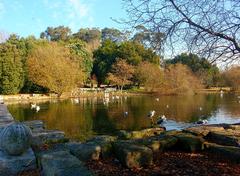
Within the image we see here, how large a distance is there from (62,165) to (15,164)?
1780 mm

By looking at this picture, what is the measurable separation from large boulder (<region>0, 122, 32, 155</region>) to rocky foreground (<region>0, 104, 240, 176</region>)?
15cm

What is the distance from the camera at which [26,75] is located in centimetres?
4831

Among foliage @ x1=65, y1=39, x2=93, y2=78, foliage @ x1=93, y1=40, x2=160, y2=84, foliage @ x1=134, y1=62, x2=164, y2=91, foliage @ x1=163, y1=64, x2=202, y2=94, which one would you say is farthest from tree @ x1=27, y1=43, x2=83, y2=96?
foliage @ x1=163, y1=64, x2=202, y2=94

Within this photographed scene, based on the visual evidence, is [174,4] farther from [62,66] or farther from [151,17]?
[62,66]

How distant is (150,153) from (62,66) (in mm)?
43742

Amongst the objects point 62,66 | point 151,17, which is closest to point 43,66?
point 62,66

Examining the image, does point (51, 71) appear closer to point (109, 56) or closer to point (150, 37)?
point (109, 56)

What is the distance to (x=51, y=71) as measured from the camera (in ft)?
155

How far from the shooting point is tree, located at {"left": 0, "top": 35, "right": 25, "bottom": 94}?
45.2 metres

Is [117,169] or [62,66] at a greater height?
[62,66]

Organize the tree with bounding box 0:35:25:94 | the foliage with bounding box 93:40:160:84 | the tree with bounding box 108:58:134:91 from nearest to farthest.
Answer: the tree with bounding box 0:35:25:94
the tree with bounding box 108:58:134:91
the foliage with bounding box 93:40:160:84

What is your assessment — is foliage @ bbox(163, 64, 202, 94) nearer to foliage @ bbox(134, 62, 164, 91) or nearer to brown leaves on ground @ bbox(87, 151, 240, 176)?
foliage @ bbox(134, 62, 164, 91)

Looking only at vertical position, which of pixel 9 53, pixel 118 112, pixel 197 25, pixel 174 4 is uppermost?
pixel 9 53

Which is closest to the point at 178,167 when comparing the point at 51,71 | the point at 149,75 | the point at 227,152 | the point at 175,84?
the point at 227,152
